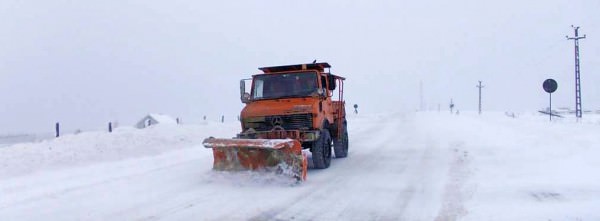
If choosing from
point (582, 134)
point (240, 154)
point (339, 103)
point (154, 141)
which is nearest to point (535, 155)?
point (582, 134)

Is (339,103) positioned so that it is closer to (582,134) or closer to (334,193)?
(334,193)

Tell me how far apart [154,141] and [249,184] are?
8311 mm

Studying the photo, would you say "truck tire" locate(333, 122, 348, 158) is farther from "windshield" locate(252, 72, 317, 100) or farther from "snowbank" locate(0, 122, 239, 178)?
"snowbank" locate(0, 122, 239, 178)

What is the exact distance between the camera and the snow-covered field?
22.4ft

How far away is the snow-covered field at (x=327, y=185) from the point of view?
683 centimetres

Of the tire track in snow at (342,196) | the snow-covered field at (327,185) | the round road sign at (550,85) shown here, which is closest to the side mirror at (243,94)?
the snow-covered field at (327,185)

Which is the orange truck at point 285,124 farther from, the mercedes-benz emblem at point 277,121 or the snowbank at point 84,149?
the snowbank at point 84,149

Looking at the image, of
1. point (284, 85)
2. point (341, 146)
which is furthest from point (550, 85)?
point (284, 85)

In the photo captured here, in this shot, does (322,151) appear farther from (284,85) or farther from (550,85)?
(550,85)

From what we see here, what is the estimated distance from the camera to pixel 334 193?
829 centimetres

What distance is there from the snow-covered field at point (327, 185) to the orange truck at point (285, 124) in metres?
0.38

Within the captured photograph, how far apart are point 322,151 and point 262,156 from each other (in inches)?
70.0

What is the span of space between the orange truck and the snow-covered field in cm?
38

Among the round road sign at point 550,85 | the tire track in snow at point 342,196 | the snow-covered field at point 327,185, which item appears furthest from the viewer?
the round road sign at point 550,85
